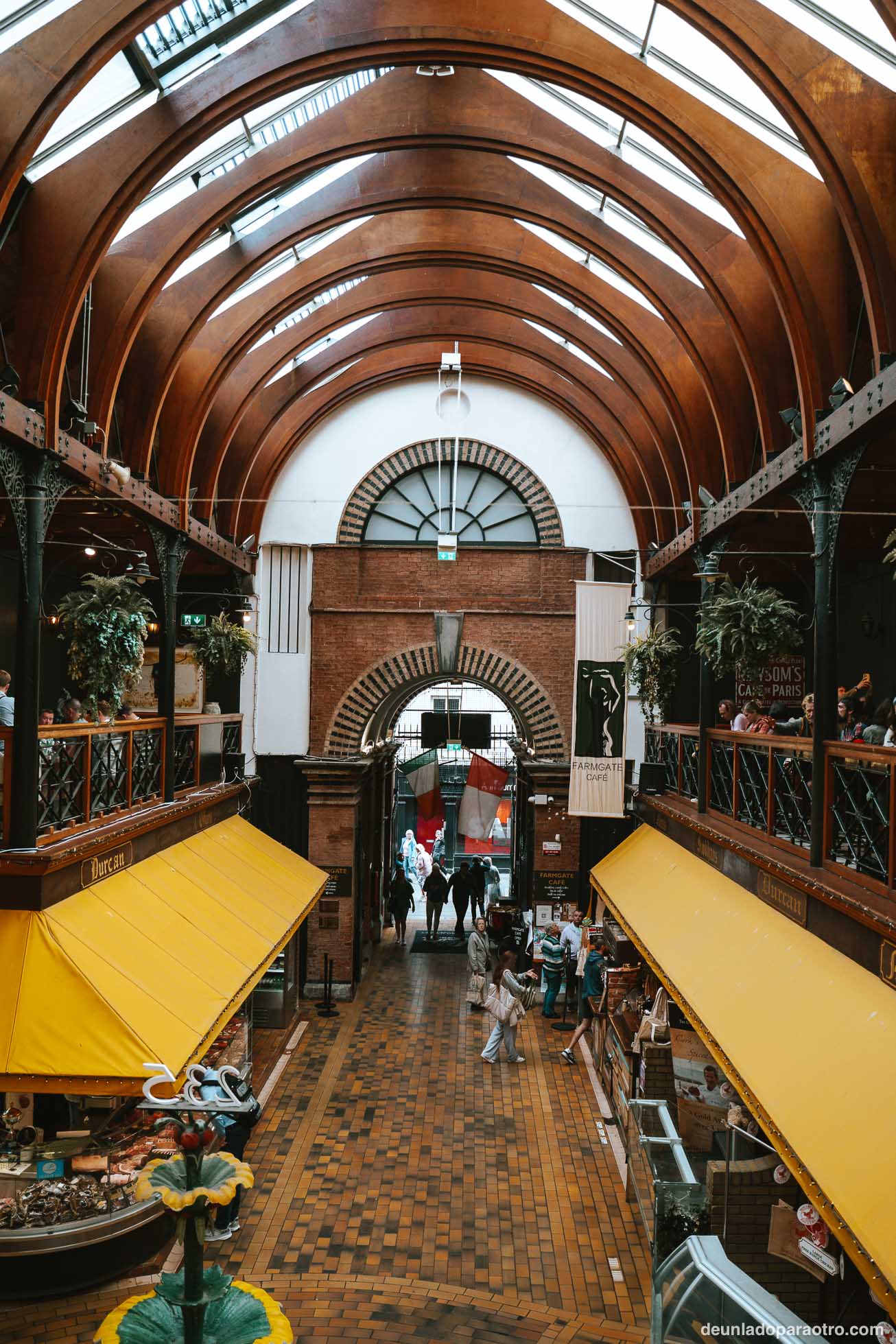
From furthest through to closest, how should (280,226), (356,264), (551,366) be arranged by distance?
(551,366), (356,264), (280,226)

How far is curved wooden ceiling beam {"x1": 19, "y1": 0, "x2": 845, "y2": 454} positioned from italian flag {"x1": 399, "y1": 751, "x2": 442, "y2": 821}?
41.7 ft

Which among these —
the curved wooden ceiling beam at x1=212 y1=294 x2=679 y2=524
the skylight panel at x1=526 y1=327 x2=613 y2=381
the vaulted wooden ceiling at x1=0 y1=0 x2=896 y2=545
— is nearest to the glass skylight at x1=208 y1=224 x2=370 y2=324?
the vaulted wooden ceiling at x1=0 y1=0 x2=896 y2=545

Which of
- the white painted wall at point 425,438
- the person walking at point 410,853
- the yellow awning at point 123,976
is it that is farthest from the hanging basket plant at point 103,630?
the person walking at point 410,853

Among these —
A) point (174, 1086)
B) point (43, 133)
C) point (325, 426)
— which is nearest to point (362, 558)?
point (325, 426)

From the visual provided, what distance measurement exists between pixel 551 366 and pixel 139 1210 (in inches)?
508

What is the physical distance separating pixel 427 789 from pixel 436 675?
12.4 feet

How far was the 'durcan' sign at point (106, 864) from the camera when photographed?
8.16 meters

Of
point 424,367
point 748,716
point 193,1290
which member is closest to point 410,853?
point 424,367

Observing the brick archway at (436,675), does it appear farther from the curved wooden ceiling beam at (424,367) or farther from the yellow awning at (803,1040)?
the yellow awning at (803,1040)

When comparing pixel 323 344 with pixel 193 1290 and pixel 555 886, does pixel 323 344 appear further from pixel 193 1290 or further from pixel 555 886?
pixel 193 1290

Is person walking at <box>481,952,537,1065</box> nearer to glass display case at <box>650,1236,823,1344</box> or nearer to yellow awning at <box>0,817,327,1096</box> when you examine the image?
yellow awning at <box>0,817,327,1096</box>

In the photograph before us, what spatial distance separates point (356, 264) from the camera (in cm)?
1296

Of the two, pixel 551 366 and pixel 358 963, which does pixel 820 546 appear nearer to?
pixel 551 366

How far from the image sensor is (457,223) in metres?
13.0
